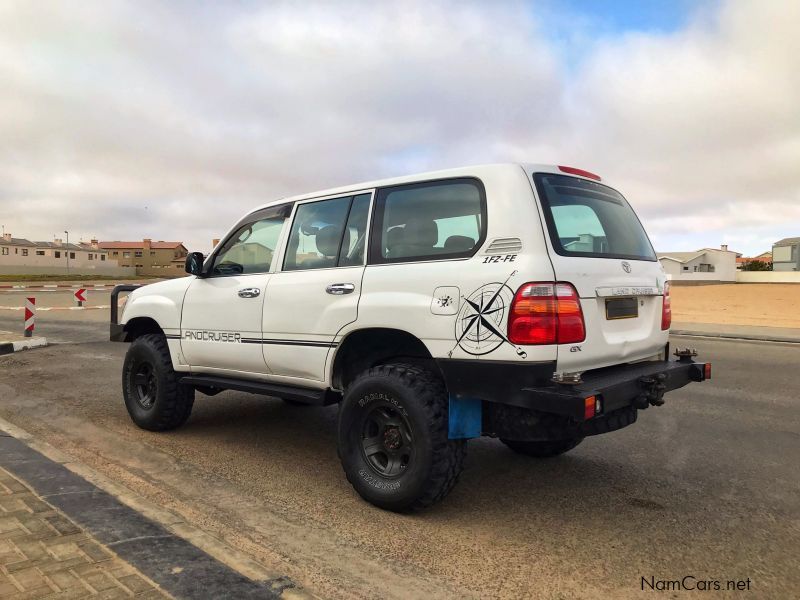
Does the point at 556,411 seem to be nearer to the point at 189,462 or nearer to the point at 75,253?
the point at 189,462

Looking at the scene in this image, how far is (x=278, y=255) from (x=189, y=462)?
5.68ft

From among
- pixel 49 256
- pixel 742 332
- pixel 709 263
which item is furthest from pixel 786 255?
pixel 49 256

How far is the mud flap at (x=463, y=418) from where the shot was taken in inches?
136

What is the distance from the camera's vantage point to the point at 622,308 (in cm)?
369

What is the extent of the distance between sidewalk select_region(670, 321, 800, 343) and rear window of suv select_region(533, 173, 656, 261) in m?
10.9

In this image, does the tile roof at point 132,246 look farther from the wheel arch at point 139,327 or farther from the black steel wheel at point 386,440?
the black steel wheel at point 386,440

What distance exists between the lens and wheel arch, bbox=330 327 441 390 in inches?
148

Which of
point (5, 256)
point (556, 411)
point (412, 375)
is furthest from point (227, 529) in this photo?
point (5, 256)

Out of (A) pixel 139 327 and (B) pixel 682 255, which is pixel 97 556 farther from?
(B) pixel 682 255

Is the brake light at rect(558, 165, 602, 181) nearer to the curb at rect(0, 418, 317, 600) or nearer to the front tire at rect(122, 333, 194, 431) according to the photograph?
the curb at rect(0, 418, 317, 600)

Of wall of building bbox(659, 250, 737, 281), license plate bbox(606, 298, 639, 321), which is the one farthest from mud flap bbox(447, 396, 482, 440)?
wall of building bbox(659, 250, 737, 281)

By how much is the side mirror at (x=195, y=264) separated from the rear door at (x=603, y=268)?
2998mm

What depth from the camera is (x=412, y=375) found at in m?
3.57

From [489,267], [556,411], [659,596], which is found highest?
[489,267]
